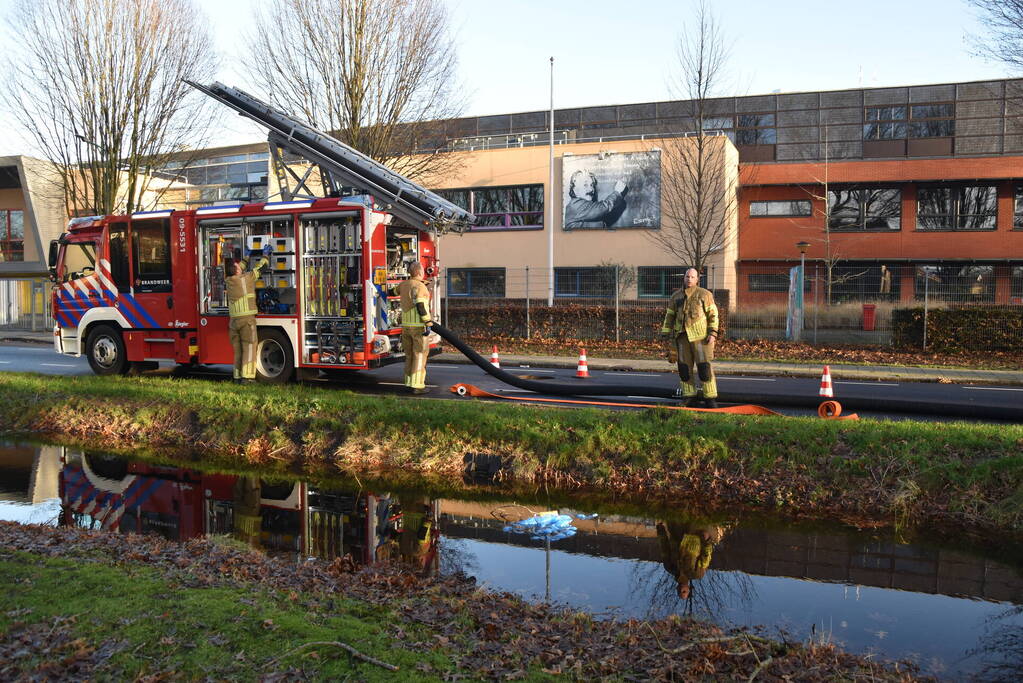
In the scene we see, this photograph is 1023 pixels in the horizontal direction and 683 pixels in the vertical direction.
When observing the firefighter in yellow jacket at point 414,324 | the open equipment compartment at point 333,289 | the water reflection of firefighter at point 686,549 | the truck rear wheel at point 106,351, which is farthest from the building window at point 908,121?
the water reflection of firefighter at point 686,549

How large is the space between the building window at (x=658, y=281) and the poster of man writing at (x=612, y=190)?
5.84 ft

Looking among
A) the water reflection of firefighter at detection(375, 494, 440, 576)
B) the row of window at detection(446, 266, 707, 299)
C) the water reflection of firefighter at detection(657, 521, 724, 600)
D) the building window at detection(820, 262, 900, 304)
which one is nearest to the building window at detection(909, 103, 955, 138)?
the building window at detection(820, 262, 900, 304)

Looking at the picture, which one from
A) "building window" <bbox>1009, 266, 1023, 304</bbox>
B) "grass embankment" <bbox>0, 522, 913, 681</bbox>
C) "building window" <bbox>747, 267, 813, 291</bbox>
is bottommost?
"grass embankment" <bbox>0, 522, 913, 681</bbox>

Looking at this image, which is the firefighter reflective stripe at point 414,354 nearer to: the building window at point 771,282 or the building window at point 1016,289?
the building window at point 1016,289

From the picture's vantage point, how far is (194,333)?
13602 millimetres

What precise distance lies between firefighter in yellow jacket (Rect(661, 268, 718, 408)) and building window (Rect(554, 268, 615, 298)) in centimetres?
1561

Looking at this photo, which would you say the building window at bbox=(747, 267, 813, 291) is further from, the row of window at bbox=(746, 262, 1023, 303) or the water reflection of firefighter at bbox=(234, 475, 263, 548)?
the water reflection of firefighter at bbox=(234, 475, 263, 548)

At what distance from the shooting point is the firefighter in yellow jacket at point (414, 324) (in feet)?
39.6

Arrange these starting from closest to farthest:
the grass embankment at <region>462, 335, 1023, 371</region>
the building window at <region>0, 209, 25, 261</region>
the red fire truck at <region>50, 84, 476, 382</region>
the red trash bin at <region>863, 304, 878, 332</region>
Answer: the red fire truck at <region>50, 84, 476, 382</region> < the grass embankment at <region>462, 335, 1023, 371</region> < the red trash bin at <region>863, 304, 878, 332</region> < the building window at <region>0, 209, 25, 261</region>

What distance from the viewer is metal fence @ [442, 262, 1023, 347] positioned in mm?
20188

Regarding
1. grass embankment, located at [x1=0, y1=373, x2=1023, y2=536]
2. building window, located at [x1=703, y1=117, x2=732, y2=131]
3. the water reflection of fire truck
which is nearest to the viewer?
the water reflection of fire truck

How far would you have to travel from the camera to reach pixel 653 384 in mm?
14633

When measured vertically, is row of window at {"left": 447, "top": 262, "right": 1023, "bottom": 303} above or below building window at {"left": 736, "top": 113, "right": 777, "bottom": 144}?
below

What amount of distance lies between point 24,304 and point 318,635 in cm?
3440
